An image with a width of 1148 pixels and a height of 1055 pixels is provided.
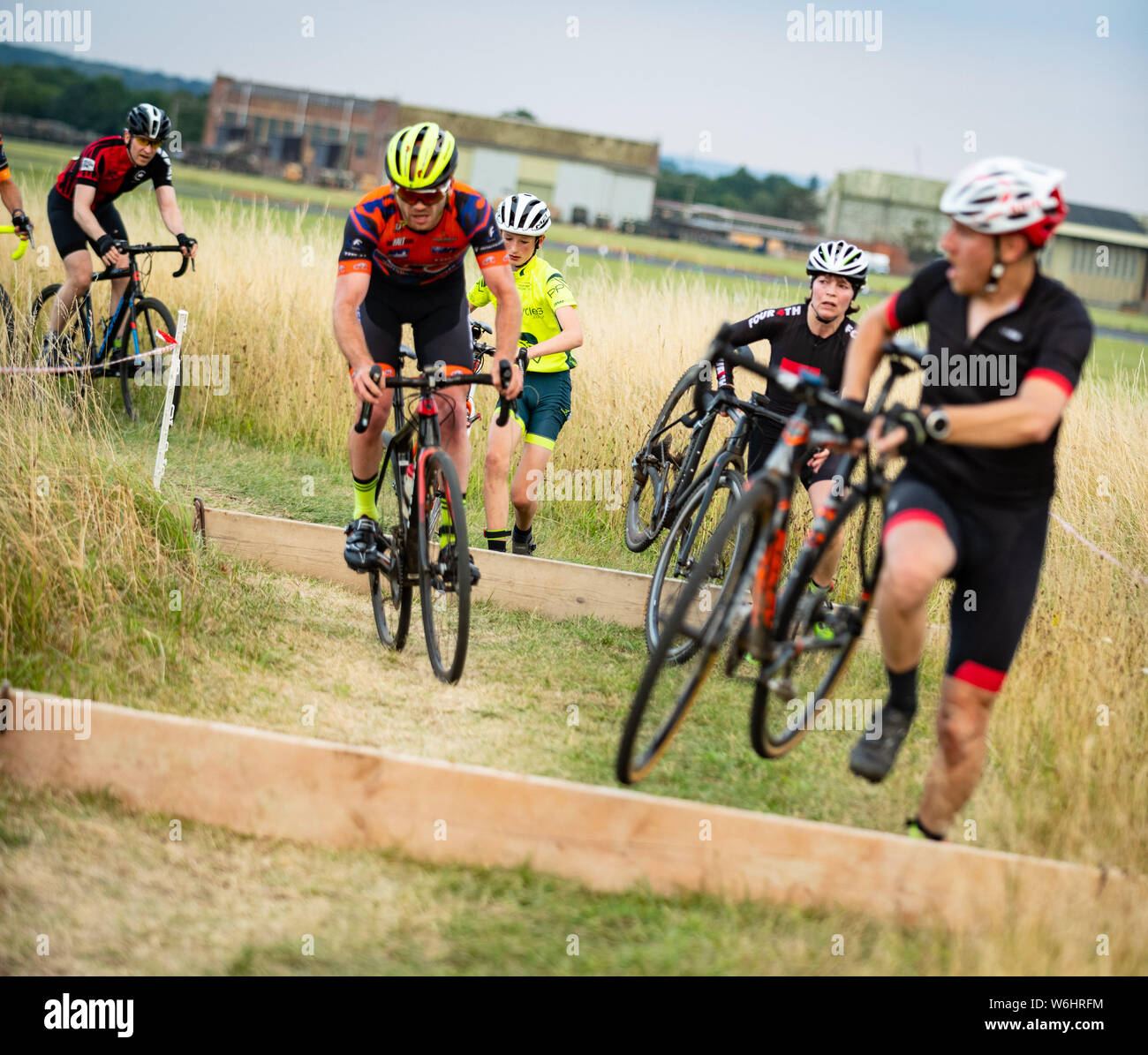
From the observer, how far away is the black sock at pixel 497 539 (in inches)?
286

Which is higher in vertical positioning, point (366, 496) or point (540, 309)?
point (540, 309)

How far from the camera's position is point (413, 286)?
5.98m

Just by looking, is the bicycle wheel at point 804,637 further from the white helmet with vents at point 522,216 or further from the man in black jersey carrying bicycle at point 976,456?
the white helmet with vents at point 522,216

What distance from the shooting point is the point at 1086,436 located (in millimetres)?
8820

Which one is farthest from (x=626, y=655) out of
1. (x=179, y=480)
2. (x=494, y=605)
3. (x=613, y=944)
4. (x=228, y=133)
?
(x=228, y=133)

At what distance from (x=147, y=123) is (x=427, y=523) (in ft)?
18.3

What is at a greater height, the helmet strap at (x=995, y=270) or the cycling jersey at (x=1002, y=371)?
the helmet strap at (x=995, y=270)

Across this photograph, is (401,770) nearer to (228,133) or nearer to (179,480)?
(179,480)

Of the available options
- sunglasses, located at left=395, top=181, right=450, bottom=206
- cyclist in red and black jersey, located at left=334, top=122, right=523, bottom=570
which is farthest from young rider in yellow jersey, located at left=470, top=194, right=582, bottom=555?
sunglasses, located at left=395, top=181, right=450, bottom=206

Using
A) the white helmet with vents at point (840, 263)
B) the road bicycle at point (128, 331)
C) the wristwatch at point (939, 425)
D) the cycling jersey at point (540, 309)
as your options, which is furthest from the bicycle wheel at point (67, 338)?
the wristwatch at point (939, 425)

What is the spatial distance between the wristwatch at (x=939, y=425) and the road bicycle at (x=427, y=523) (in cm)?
211

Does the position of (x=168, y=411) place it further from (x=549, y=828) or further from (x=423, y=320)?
(x=549, y=828)

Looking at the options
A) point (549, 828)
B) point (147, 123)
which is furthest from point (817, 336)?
point (147, 123)
